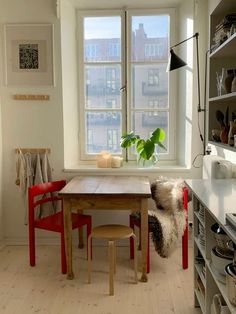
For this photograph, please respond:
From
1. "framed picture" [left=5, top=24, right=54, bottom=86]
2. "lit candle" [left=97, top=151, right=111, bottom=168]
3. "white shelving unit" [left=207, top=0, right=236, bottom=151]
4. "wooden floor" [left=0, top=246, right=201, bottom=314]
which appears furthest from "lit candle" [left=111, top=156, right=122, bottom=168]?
"white shelving unit" [left=207, top=0, right=236, bottom=151]

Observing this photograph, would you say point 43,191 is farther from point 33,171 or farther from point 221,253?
point 221,253

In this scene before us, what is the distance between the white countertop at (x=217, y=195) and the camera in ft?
5.12

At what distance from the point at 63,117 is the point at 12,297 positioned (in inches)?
62.7

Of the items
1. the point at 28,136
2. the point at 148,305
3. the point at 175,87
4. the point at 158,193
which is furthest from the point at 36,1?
the point at 148,305

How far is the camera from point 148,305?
2338 mm

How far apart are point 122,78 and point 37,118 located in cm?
95

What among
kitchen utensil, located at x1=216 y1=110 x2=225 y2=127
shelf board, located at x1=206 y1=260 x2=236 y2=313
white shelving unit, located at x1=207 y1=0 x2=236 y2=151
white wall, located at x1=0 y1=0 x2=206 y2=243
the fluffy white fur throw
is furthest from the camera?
white wall, located at x1=0 y1=0 x2=206 y2=243

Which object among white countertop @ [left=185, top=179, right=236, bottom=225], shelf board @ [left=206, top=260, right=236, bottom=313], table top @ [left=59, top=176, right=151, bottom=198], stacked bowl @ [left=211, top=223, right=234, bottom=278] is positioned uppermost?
white countertop @ [left=185, top=179, right=236, bottom=225]

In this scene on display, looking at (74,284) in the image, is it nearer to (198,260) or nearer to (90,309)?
(90,309)

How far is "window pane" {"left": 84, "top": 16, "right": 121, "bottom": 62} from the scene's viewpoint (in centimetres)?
348

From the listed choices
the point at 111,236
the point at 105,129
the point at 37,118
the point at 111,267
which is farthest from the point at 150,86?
the point at 111,267

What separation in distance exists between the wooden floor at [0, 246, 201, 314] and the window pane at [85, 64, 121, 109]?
1485 mm

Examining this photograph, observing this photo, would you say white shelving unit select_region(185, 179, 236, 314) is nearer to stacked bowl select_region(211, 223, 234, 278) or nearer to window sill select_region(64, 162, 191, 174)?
stacked bowl select_region(211, 223, 234, 278)

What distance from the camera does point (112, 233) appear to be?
2539 millimetres
